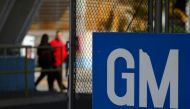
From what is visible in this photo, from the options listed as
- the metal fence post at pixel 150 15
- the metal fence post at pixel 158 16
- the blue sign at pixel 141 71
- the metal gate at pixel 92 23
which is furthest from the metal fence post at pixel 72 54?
the metal fence post at pixel 150 15

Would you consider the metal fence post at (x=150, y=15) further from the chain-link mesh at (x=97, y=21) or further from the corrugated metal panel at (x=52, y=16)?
the corrugated metal panel at (x=52, y=16)

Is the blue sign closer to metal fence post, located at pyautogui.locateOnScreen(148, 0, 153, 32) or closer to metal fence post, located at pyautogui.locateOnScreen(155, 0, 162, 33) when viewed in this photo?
Answer: metal fence post, located at pyautogui.locateOnScreen(155, 0, 162, 33)

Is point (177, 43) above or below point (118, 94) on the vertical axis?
above

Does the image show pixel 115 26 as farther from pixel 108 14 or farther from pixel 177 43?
pixel 177 43

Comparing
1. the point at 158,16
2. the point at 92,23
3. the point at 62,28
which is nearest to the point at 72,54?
the point at 92,23

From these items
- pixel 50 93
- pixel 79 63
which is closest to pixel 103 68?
pixel 79 63

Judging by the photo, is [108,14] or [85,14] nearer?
[85,14]

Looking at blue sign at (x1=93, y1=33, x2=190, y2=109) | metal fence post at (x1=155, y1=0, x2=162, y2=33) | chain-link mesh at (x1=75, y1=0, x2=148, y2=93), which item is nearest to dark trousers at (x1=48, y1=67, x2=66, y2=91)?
chain-link mesh at (x1=75, y1=0, x2=148, y2=93)

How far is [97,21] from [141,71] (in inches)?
47.3

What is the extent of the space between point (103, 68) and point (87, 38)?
863 mm

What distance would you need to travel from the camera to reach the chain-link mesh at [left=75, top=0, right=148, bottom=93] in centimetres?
595

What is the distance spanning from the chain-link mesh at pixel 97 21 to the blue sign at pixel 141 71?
0.38 metres

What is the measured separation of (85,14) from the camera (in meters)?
6.07

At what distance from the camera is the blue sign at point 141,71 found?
5141mm
